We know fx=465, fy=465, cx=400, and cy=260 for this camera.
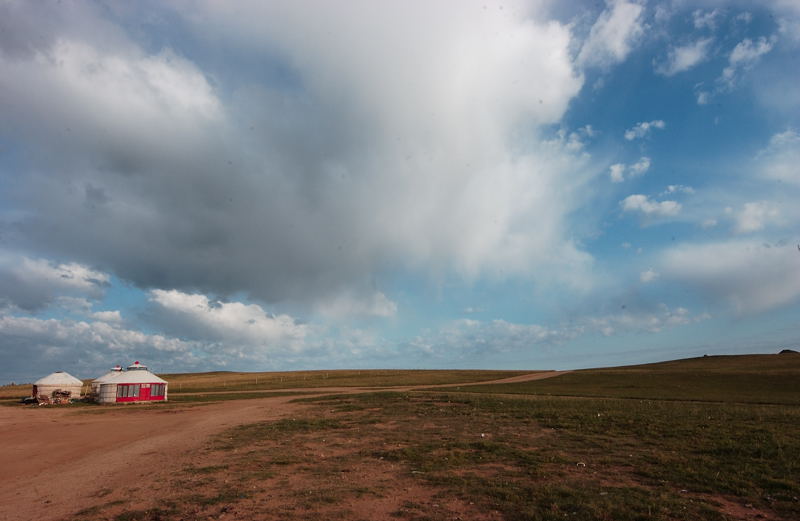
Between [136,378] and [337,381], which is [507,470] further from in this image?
[337,381]

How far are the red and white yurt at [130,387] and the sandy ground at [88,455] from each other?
16.4 m

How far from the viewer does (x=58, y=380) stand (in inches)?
2677

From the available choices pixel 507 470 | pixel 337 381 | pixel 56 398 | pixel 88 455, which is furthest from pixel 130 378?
pixel 507 470

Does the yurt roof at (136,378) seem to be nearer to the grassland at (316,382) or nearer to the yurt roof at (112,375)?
the yurt roof at (112,375)

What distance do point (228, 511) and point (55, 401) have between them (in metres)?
67.7

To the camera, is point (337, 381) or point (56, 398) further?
point (337, 381)

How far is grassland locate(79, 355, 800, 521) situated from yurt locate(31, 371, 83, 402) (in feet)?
168

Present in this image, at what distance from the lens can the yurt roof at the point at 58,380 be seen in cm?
6682

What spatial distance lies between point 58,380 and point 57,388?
1808mm

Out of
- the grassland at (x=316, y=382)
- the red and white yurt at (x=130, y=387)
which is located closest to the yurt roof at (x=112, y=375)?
the red and white yurt at (x=130, y=387)

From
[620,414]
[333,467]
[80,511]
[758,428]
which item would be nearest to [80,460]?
[80,511]

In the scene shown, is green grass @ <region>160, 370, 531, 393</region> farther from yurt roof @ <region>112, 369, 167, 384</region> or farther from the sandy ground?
the sandy ground

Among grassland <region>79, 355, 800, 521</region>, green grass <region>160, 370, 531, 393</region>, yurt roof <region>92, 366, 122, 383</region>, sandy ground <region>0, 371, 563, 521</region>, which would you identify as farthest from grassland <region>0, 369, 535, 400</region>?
grassland <region>79, 355, 800, 521</region>

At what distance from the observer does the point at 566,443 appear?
802 inches
